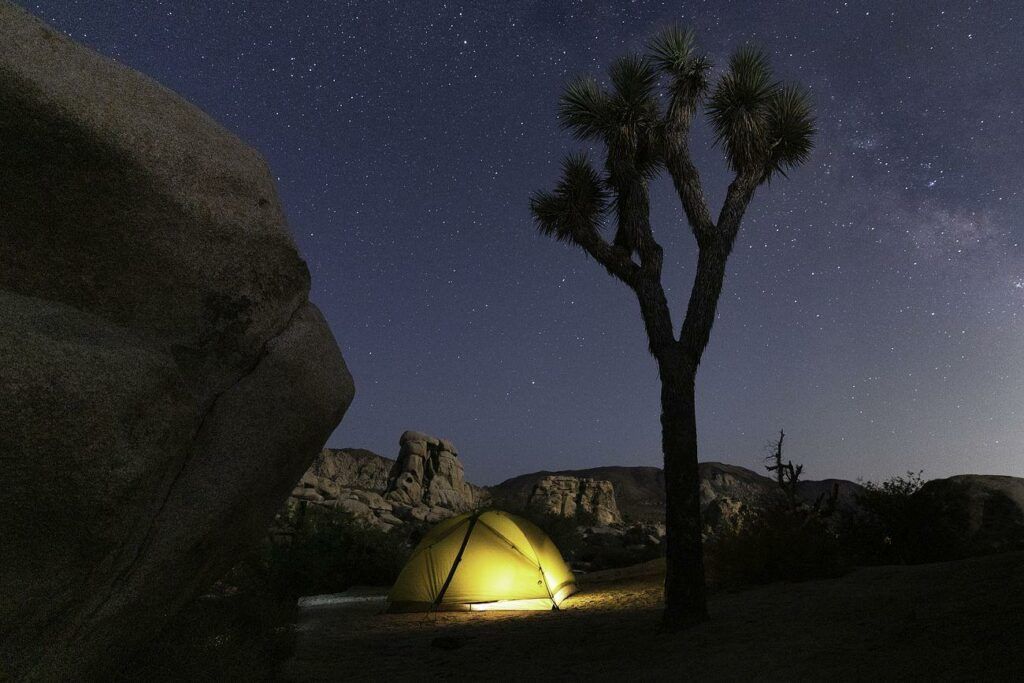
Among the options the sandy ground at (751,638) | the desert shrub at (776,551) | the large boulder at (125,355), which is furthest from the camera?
the desert shrub at (776,551)

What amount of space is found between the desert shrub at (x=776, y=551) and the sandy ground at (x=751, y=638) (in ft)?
1.50

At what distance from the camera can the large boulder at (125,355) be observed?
7.52 ft

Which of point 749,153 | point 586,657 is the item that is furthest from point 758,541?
point 749,153

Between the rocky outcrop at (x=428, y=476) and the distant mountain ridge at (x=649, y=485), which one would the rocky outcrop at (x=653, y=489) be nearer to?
the distant mountain ridge at (x=649, y=485)

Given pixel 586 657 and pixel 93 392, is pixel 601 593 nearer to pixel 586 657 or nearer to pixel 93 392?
pixel 586 657

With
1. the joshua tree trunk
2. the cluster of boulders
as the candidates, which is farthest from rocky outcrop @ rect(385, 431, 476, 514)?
the joshua tree trunk

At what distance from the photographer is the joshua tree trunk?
7031 millimetres

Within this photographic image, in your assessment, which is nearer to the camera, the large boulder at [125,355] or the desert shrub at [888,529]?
the large boulder at [125,355]

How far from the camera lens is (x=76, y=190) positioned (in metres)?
2.70

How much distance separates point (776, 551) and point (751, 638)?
13.1 feet

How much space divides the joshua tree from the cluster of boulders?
822 inches

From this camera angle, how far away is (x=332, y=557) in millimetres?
13547

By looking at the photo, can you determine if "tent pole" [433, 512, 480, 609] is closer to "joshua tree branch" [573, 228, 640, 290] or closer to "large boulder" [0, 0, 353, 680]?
"joshua tree branch" [573, 228, 640, 290]

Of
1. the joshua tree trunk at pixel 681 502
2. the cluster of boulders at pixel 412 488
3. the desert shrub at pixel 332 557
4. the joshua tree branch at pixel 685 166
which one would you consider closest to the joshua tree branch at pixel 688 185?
the joshua tree branch at pixel 685 166
